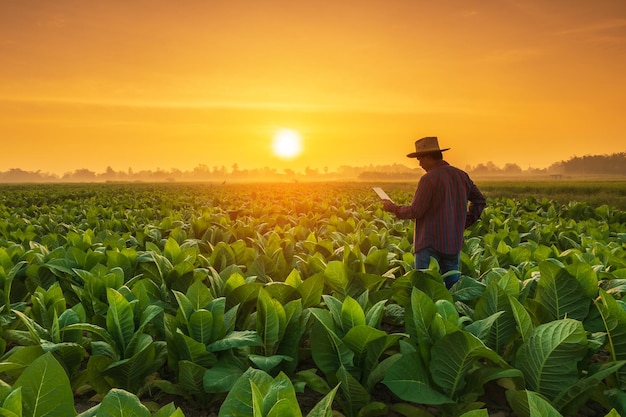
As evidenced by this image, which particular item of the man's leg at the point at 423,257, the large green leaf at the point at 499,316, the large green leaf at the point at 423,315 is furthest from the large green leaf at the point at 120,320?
the man's leg at the point at 423,257

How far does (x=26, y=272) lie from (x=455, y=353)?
153 inches

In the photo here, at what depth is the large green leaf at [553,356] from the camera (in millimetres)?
2316

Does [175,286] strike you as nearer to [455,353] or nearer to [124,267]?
[124,267]

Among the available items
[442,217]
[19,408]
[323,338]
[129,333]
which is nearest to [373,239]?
[442,217]

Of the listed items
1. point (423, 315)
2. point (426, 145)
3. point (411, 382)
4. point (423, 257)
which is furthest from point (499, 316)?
point (426, 145)

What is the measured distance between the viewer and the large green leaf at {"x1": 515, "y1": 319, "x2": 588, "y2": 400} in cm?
232

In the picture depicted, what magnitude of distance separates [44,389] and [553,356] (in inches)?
93.5

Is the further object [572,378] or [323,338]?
[323,338]

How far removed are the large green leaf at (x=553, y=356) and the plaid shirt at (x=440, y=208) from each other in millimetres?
3080

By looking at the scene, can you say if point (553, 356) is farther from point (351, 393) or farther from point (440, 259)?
point (440, 259)

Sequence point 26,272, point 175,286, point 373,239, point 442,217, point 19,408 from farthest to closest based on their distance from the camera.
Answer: point 373,239 < point 442,217 < point 26,272 < point 175,286 < point 19,408

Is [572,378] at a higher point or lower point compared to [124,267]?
lower

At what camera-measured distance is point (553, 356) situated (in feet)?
7.91

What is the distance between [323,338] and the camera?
9.28 ft
